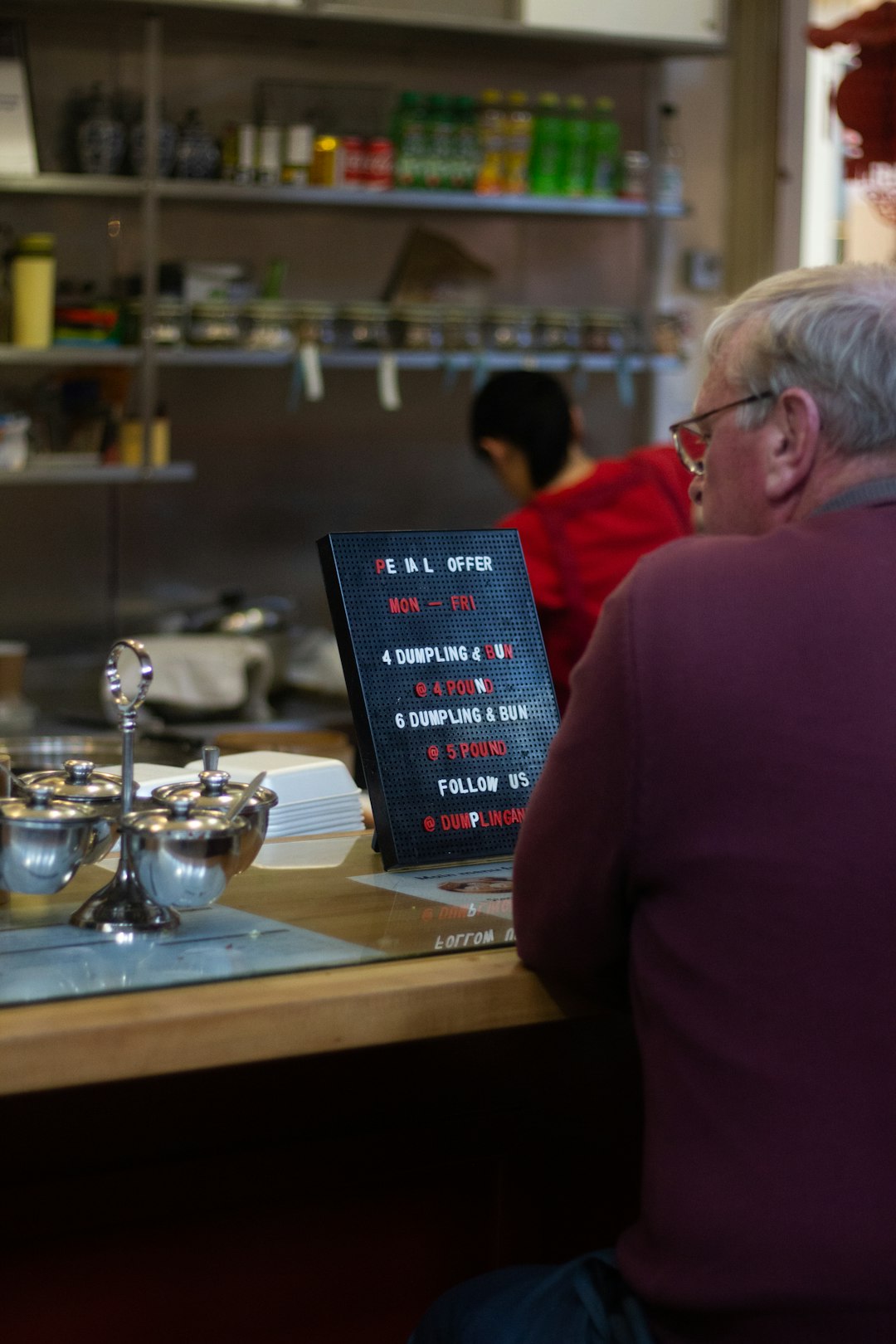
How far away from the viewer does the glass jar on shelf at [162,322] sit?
12.9 ft

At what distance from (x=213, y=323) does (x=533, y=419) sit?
1094mm

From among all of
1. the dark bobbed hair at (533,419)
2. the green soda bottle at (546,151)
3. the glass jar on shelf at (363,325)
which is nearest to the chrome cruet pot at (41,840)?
the dark bobbed hair at (533,419)

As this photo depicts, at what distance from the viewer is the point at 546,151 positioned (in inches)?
172

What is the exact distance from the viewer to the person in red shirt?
3.08 meters

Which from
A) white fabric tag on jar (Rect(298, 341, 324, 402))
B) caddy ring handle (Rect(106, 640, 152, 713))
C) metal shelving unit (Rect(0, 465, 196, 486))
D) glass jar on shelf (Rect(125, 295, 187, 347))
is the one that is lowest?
caddy ring handle (Rect(106, 640, 152, 713))

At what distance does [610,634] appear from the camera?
3.77 feet

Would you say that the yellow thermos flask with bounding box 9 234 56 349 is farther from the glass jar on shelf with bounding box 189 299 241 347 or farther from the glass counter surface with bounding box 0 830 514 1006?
the glass counter surface with bounding box 0 830 514 1006

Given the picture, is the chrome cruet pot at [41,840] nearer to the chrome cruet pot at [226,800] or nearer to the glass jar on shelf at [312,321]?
the chrome cruet pot at [226,800]

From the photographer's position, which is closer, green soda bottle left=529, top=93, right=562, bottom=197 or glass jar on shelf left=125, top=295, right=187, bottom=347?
glass jar on shelf left=125, top=295, right=187, bottom=347

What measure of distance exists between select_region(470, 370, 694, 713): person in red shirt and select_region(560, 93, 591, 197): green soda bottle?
1289mm

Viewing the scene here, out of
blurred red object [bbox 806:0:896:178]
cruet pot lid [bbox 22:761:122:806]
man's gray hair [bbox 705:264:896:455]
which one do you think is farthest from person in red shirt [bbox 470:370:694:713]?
man's gray hair [bbox 705:264:896:455]

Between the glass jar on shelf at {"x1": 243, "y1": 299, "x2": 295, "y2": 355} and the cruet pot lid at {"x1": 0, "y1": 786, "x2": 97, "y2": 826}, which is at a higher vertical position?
the glass jar on shelf at {"x1": 243, "y1": 299, "x2": 295, "y2": 355}

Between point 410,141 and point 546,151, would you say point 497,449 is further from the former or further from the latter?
point 546,151

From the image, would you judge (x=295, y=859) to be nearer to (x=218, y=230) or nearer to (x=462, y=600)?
(x=462, y=600)
